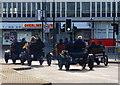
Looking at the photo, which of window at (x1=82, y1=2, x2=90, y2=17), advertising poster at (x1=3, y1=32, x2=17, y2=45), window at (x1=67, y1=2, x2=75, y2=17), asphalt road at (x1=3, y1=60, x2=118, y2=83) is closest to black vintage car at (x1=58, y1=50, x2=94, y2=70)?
asphalt road at (x1=3, y1=60, x2=118, y2=83)

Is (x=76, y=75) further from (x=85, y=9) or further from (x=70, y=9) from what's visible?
(x=70, y=9)

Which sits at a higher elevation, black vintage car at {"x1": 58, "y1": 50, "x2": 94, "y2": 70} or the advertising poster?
black vintage car at {"x1": 58, "y1": 50, "x2": 94, "y2": 70}

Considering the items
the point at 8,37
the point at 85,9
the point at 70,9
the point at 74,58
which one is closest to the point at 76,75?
the point at 74,58

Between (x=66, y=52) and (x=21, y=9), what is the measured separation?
50.7 m

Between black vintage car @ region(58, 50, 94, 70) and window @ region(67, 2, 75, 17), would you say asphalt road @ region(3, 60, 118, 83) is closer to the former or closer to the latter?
black vintage car @ region(58, 50, 94, 70)

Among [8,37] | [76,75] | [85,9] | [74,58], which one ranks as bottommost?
[8,37]

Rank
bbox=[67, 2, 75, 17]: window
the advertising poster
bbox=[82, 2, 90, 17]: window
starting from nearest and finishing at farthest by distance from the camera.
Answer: the advertising poster, bbox=[82, 2, 90, 17]: window, bbox=[67, 2, 75, 17]: window

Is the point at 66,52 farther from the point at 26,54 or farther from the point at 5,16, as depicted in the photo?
the point at 5,16

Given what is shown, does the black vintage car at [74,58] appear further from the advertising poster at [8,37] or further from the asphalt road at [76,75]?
the advertising poster at [8,37]

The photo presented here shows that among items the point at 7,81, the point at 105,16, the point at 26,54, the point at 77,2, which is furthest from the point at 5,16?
the point at 7,81

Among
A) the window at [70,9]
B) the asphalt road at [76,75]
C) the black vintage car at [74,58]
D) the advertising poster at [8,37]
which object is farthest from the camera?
the window at [70,9]

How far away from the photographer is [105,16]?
67.1 metres

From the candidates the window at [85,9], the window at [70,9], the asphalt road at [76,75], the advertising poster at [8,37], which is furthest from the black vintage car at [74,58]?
the window at [70,9]

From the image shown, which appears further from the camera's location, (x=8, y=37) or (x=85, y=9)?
(x=85, y=9)
